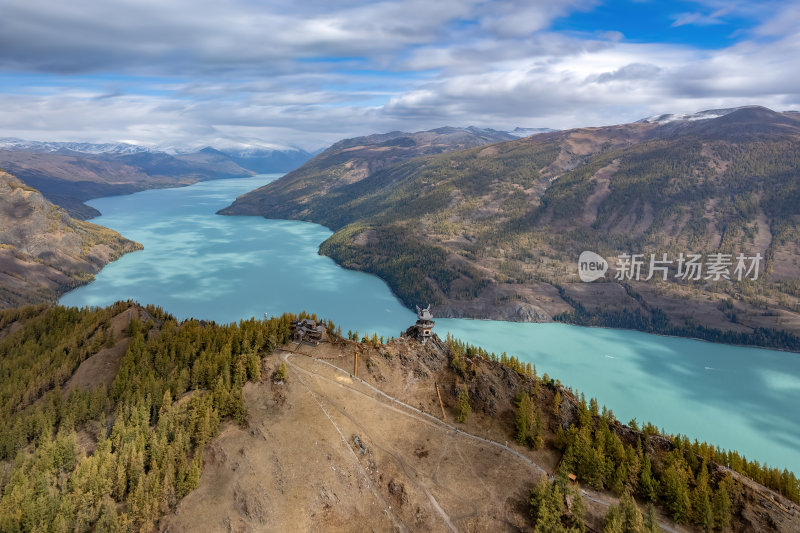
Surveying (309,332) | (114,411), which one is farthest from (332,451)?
(114,411)

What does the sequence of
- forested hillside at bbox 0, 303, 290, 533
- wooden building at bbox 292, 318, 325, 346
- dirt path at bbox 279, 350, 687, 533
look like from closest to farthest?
forested hillside at bbox 0, 303, 290, 533
dirt path at bbox 279, 350, 687, 533
wooden building at bbox 292, 318, 325, 346

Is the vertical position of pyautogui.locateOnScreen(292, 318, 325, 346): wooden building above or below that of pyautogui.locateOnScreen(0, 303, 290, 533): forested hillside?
above

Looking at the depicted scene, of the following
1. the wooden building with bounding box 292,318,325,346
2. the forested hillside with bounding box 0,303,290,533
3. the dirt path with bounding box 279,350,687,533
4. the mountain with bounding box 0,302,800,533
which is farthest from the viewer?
the wooden building with bounding box 292,318,325,346

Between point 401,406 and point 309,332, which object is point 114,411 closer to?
→ point 309,332

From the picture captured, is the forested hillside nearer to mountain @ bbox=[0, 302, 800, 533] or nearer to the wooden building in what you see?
mountain @ bbox=[0, 302, 800, 533]

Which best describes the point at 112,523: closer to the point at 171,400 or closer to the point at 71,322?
the point at 171,400

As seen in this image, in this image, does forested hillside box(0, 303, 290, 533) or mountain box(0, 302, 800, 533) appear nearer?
forested hillside box(0, 303, 290, 533)

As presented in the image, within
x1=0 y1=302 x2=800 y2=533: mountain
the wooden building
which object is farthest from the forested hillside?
the wooden building

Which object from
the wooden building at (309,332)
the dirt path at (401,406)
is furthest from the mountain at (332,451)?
the wooden building at (309,332)

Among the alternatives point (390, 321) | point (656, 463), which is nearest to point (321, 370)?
point (656, 463)
